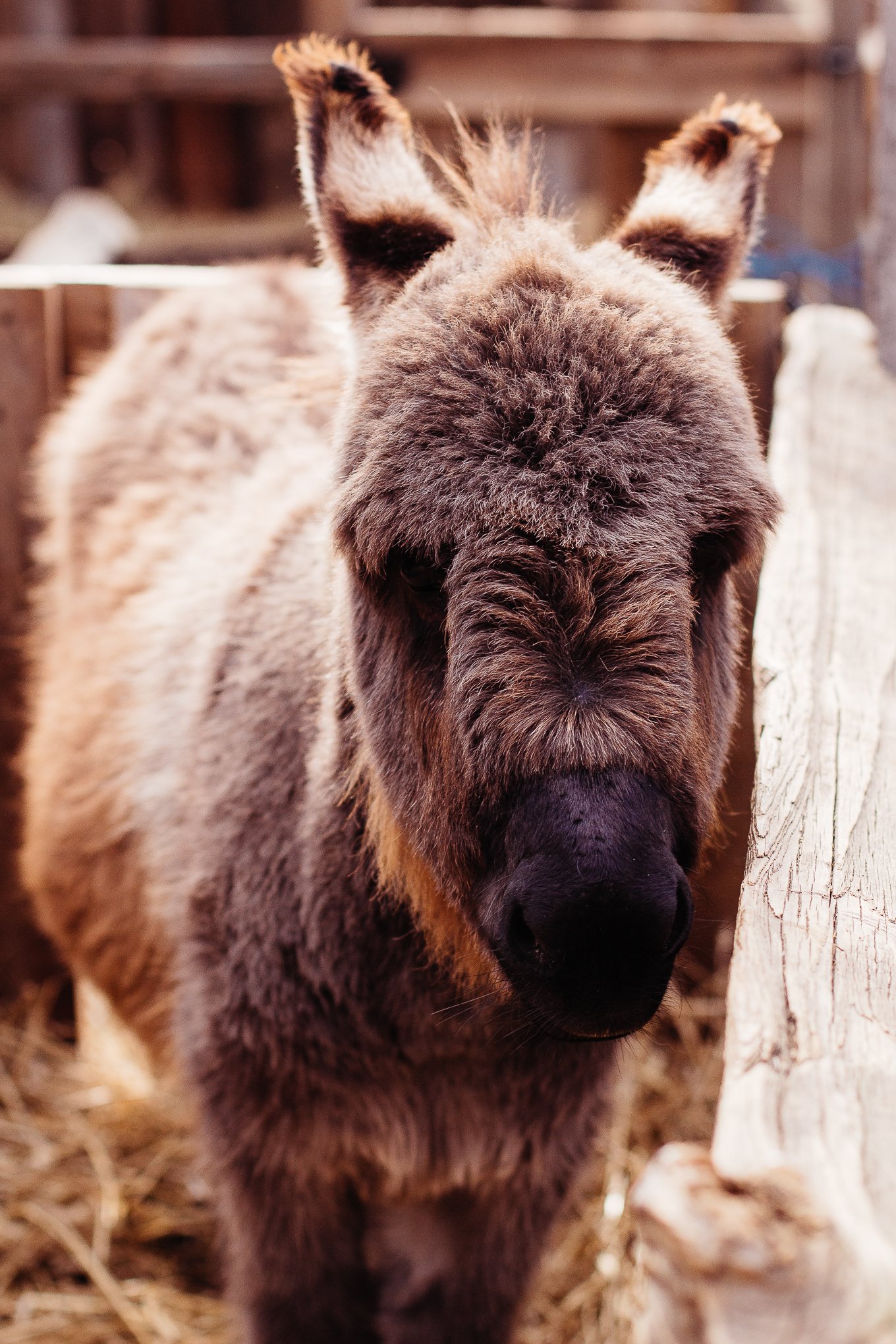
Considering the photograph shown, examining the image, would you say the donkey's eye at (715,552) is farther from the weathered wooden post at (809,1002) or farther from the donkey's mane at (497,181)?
the donkey's mane at (497,181)

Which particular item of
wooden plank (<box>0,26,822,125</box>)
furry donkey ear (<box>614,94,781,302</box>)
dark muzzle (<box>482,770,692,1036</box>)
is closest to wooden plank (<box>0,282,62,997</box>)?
furry donkey ear (<box>614,94,781,302</box>)

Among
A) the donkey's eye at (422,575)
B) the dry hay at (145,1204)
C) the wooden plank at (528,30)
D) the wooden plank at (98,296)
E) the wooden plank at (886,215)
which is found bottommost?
the dry hay at (145,1204)

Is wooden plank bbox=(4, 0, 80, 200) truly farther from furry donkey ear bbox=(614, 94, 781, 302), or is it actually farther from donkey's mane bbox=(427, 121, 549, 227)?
furry donkey ear bbox=(614, 94, 781, 302)

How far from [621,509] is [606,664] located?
22cm

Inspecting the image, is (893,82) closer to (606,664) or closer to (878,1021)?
(606,664)

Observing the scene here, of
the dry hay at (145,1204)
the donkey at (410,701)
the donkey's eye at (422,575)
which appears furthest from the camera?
the dry hay at (145,1204)

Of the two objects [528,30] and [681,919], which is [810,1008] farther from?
[528,30]

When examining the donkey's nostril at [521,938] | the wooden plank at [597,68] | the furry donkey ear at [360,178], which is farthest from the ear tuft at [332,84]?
the wooden plank at [597,68]

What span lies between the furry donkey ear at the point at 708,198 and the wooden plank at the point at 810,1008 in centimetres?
60

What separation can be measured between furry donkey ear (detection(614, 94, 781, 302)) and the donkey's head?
0.12m

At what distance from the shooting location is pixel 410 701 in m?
1.97

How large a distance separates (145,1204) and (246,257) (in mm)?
5112

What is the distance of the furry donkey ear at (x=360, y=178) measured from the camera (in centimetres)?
219

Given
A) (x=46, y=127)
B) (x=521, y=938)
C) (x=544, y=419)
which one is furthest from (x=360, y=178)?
(x=46, y=127)
